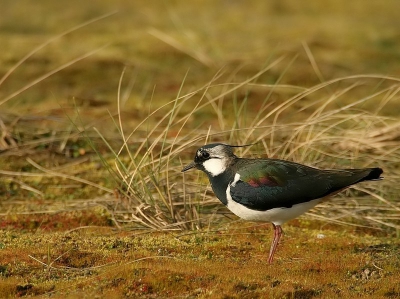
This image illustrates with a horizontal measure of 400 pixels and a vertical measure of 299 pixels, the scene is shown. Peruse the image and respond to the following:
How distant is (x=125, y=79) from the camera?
18.3 meters

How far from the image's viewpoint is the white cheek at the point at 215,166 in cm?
823

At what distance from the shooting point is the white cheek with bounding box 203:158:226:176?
8.23 m

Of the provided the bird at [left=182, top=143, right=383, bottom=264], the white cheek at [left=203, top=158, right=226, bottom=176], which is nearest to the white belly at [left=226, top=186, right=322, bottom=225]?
the bird at [left=182, top=143, right=383, bottom=264]

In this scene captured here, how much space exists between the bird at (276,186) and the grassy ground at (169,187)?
597 millimetres

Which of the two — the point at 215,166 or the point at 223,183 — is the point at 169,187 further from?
the point at 223,183

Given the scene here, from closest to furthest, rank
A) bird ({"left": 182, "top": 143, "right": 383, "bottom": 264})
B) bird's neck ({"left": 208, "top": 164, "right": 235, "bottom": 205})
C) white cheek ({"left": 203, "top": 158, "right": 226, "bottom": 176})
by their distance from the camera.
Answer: bird ({"left": 182, "top": 143, "right": 383, "bottom": 264}) < bird's neck ({"left": 208, "top": 164, "right": 235, "bottom": 205}) < white cheek ({"left": 203, "top": 158, "right": 226, "bottom": 176})

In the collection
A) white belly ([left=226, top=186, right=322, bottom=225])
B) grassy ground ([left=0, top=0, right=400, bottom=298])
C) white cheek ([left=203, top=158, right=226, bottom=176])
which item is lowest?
grassy ground ([left=0, top=0, right=400, bottom=298])

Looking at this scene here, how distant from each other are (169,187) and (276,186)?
6.41ft

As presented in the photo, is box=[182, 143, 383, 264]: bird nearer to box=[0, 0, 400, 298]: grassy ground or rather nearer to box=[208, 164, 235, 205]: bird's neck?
box=[208, 164, 235, 205]: bird's neck

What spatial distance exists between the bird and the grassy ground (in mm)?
597

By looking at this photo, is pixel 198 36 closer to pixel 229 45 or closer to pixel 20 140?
pixel 229 45

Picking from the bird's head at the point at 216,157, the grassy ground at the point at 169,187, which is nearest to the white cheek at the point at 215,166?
the bird's head at the point at 216,157

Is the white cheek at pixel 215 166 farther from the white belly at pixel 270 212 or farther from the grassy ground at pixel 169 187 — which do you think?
the grassy ground at pixel 169 187

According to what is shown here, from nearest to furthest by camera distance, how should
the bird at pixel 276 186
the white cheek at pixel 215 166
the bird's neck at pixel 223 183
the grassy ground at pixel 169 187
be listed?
the grassy ground at pixel 169 187
the bird at pixel 276 186
the bird's neck at pixel 223 183
the white cheek at pixel 215 166
